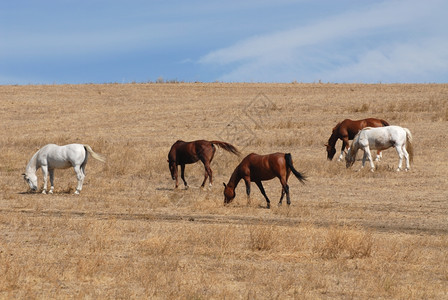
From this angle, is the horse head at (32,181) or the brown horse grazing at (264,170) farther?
the horse head at (32,181)

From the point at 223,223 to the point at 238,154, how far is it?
544cm

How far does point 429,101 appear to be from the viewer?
39781mm

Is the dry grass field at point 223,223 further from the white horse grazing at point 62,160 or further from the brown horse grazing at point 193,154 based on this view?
the brown horse grazing at point 193,154

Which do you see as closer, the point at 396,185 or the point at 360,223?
the point at 360,223

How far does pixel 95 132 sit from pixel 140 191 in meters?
17.3

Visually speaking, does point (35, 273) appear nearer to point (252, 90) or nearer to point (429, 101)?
point (429, 101)

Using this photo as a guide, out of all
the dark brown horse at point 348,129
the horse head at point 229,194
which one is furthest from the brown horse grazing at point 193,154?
the dark brown horse at point 348,129

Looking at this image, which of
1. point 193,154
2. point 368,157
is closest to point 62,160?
point 193,154

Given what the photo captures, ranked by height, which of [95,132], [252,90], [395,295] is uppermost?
[252,90]

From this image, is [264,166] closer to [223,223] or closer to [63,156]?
[223,223]

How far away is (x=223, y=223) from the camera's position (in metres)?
13.2

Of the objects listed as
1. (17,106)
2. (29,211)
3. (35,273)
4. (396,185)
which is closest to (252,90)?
(17,106)

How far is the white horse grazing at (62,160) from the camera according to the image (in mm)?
18141

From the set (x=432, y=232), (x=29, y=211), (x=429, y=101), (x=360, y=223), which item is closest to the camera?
(x=432, y=232)
